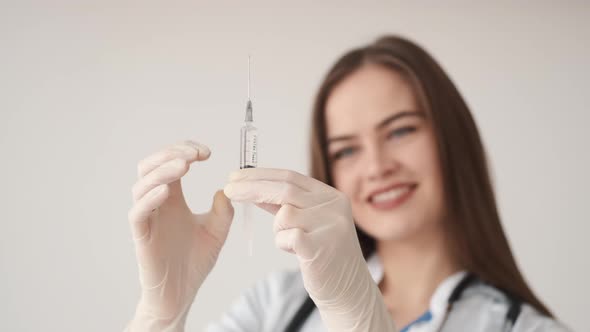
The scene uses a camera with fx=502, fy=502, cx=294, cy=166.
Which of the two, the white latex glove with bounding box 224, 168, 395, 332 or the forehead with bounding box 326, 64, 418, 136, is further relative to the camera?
the forehead with bounding box 326, 64, 418, 136

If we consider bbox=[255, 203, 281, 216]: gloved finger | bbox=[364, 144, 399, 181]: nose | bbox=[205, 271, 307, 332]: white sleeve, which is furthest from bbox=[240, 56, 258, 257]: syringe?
bbox=[205, 271, 307, 332]: white sleeve

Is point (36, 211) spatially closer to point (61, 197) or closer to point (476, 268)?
point (61, 197)

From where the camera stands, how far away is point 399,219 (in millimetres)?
1277

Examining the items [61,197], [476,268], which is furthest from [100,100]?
[476,268]

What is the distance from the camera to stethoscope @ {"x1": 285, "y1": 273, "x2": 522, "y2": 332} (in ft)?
3.87

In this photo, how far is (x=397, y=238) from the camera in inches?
52.3

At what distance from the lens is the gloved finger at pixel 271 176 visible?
799 millimetres

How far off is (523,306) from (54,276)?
5.35 ft

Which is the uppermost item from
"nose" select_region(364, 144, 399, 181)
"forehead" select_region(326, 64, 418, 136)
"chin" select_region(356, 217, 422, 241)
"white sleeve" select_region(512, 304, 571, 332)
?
"forehead" select_region(326, 64, 418, 136)

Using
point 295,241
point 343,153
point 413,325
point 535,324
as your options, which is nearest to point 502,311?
point 535,324

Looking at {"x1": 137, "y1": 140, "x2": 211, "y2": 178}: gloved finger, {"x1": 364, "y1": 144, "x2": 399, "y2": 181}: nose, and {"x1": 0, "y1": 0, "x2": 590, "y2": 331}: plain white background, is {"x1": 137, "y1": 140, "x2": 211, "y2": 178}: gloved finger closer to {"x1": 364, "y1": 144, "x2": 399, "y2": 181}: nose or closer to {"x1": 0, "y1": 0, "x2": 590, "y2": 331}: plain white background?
{"x1": 364, "y1": 144, "x2": 399, "y2": 181}: nose

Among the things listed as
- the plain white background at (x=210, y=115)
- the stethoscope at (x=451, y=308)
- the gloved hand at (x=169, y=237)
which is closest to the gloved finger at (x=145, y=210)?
the gloved hand at (x=169, y=237)

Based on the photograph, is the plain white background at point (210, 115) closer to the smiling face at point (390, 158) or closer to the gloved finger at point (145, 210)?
the smiling face at point (390, 158)

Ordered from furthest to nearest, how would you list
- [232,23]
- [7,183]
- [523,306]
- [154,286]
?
[232,23]
[7,183]
[523,306]
[154,286]
